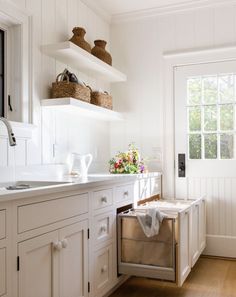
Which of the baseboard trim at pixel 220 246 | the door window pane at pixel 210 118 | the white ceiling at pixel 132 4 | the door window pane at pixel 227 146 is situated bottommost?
the baseboard trim at pixel 220 246

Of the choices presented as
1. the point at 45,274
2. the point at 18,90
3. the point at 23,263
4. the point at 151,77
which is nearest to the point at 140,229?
the point at 45,274

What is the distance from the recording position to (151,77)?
3.87 m

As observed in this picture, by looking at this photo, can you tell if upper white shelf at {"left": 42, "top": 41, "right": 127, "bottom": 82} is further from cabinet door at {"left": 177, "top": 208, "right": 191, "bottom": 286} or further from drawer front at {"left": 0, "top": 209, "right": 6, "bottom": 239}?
drawer front at {"left": 0, "top": 209, "right": 6, "bottom": 239}

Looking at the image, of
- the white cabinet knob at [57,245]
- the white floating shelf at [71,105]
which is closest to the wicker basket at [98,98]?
the white floating shelf at [71,105]

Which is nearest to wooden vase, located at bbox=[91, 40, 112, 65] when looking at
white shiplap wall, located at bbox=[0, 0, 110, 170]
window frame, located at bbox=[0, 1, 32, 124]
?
white shiplap wall, located at bbox=[0, 0, 110, 170]

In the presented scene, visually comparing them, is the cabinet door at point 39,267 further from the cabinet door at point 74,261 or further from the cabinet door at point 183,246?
the cabinet door at point 183,246

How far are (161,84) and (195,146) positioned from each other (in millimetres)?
737

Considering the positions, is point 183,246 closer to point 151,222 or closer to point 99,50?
point 151,222

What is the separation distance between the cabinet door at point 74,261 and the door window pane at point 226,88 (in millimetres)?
2075

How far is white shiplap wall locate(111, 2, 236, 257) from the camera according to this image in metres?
3.58

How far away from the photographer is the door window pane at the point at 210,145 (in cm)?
362

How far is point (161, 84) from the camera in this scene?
150 inches

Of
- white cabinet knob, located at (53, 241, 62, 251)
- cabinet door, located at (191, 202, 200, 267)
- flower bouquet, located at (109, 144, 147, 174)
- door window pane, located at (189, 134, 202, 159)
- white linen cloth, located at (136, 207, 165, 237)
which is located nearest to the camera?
white cabinet knob, located at (53, 241, 62, 251)

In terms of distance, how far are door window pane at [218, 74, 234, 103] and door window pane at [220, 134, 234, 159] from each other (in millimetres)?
355
